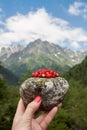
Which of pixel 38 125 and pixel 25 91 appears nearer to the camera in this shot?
pixel 38 125

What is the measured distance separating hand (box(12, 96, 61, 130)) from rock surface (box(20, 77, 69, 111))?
0.70ft

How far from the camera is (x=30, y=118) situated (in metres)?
8.14

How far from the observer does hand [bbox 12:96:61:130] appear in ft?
26.4

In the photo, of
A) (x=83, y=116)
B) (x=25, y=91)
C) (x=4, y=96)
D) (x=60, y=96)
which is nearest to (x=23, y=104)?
(x=25, y=91)

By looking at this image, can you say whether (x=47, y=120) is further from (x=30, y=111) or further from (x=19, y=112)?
(x=30, y=111)

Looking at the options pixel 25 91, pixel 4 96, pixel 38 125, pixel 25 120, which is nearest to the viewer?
pixel 25 120

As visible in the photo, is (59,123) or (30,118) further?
(59,123)

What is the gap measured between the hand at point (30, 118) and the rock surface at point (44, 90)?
0.21 meters

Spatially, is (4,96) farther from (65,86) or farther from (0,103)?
(65,86)

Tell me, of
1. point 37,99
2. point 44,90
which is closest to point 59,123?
point 44,90

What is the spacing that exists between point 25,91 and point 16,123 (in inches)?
54.2

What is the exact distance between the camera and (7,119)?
159 ft

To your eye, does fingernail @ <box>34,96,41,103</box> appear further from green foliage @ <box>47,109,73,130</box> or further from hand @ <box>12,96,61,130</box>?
green foliage @ <box>47,109,73,130</box>

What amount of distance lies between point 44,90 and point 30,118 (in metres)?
1.48
